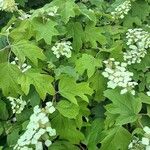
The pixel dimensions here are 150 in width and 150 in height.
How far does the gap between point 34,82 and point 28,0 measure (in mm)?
3090

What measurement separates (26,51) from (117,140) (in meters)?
0.65

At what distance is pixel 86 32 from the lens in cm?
252

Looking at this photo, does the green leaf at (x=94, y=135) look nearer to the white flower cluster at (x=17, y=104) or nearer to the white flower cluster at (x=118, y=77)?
the white flower cluster at (x=118, y=77)

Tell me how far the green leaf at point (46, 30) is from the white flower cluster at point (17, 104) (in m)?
0.39

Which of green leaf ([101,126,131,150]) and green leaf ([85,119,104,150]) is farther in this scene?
green leaf ([85,119,104,150])

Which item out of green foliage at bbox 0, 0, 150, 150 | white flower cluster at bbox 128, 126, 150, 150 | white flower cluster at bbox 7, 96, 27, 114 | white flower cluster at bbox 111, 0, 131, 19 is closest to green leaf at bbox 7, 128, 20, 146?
green foliage at bbox 0, 0, 150, 150

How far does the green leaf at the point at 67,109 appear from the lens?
2.03 m

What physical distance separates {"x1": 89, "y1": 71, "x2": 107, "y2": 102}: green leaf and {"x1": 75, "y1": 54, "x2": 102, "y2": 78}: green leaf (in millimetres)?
36

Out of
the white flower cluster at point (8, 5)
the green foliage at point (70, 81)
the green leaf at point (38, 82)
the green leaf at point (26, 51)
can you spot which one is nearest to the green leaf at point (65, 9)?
the green foliage at point (70, 81)

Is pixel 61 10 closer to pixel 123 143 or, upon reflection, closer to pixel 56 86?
pixel 56 86

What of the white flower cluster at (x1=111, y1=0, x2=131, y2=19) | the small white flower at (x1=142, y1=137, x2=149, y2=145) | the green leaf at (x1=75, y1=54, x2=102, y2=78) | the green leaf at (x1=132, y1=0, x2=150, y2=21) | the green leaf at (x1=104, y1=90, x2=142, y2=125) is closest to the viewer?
the small white flower at (x1=142, y1=137, x2=149, y2=145)

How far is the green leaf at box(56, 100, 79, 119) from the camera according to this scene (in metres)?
2.03

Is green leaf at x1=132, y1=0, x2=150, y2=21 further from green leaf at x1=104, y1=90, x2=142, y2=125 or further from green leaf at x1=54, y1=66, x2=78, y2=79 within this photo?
green leaf at x1=104, y1=90, x2=142, y2=125

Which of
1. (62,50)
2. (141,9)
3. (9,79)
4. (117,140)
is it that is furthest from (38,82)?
(141,9)
